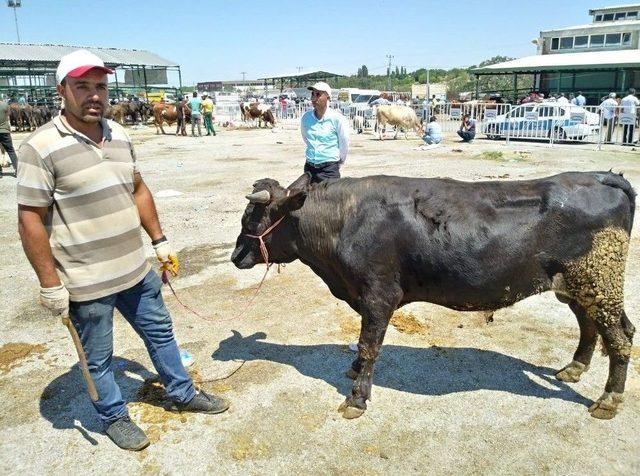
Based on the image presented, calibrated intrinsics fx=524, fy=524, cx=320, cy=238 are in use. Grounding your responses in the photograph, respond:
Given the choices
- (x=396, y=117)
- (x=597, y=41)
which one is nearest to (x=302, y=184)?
(x=396, y=117)

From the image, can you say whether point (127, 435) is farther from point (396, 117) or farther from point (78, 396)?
point (396, 117)

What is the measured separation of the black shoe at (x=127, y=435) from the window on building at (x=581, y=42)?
41.5m

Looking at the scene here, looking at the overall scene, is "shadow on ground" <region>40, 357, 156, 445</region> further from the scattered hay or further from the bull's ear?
the scattered hay

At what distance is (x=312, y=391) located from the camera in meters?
3.85

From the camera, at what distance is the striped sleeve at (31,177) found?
8.87 ft

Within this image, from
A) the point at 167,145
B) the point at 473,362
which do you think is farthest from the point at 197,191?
the point at 167,145

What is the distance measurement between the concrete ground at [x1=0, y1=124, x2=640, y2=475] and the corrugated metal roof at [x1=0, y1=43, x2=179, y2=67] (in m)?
31.7

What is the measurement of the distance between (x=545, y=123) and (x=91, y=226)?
19616 millimetres

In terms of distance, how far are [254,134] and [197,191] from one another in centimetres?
1552

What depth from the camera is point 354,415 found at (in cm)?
351

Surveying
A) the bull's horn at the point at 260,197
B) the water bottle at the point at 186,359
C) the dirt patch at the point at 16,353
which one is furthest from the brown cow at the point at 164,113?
the bull's horn at the point at 260,197

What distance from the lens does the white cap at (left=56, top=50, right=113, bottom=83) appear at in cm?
276

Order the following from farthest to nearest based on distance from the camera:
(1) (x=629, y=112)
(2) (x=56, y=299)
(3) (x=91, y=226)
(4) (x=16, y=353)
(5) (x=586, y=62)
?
1. (5) (x=586, y=62)
2. (1) (x=629, y=112)
3. (4) (x=16, y=353)
4. (3) (x=91, y=226)
5. (2) (x=56, y=299)

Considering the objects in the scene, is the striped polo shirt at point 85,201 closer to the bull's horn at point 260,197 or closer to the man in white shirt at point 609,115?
the bull's horn at point 260,197
